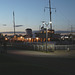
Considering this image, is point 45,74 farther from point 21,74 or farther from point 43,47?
point 43,47

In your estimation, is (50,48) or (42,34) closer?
(50,48)

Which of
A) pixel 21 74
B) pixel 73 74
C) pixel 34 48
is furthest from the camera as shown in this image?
pixel 34 48

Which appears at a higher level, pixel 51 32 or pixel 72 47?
pixel 51 32

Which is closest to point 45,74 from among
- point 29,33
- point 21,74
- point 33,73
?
point 33,73

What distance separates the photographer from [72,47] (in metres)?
36.4

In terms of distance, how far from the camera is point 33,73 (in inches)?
380

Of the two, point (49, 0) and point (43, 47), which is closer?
point (43, 47)

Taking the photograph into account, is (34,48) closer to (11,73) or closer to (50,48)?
(50,48)

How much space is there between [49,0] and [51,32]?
621 inches

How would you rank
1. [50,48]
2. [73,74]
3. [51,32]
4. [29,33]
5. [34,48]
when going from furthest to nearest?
[29,33], [51,32], [34,48], [50,48], [73,74]

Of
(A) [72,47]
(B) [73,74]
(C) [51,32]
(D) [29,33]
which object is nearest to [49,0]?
(C) [51,32]

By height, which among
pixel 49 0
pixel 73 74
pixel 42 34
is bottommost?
pixel 73 74

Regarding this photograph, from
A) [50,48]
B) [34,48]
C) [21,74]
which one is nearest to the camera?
[21,74]

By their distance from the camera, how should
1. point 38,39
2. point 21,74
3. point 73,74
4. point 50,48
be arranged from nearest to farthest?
point 21,74 → point 73,74 → point 50,48 → point 38,39
